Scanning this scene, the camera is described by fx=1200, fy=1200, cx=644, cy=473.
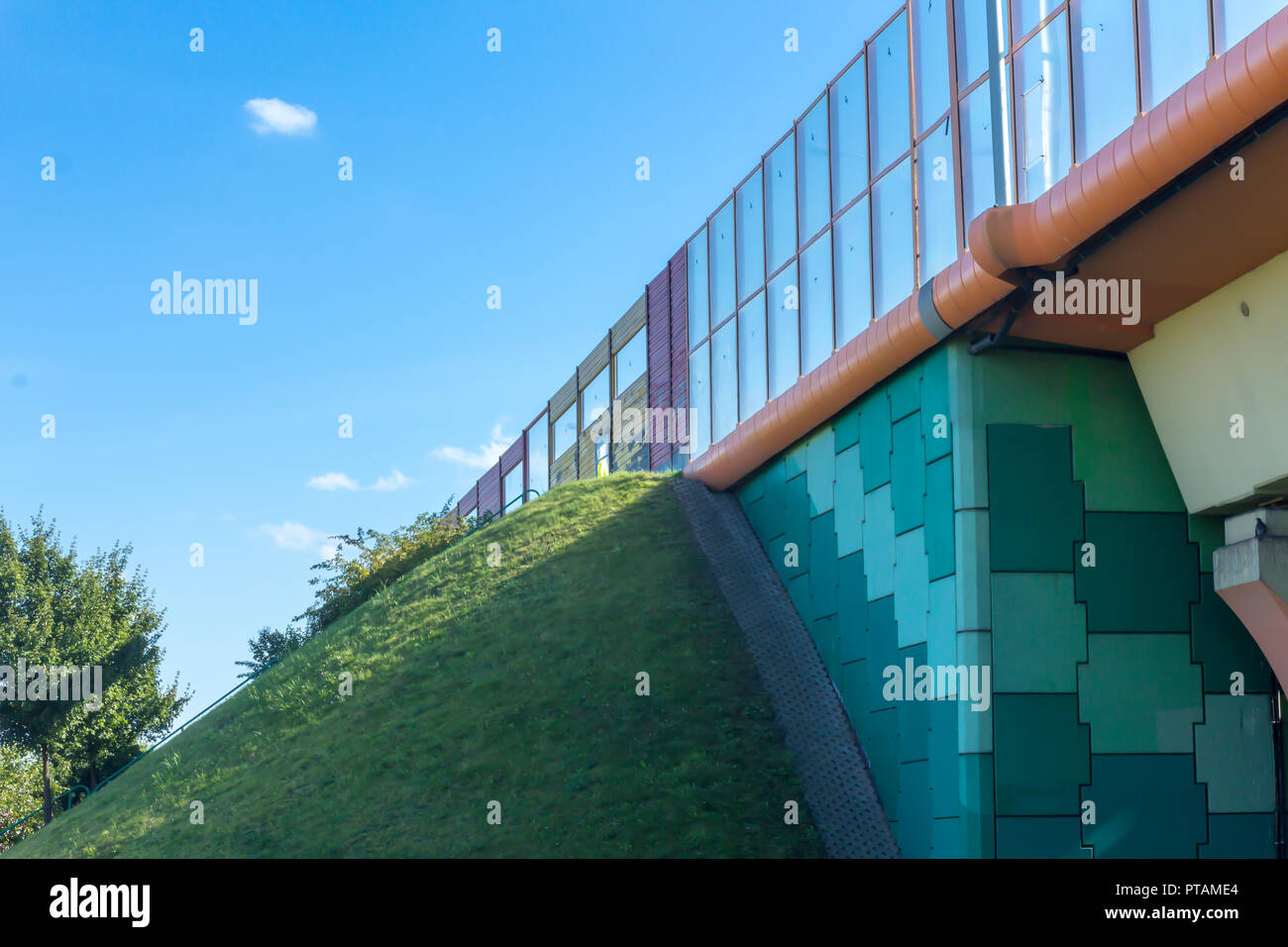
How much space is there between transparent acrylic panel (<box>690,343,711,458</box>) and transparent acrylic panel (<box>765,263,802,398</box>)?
139 inches

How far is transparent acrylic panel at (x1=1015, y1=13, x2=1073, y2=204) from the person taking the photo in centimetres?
1380

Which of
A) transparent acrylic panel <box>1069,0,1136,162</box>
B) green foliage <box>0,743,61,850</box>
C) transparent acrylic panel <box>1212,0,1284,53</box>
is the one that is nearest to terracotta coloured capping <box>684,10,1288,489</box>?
transparent acrylic panel <box>1212,0,1284,53</box>

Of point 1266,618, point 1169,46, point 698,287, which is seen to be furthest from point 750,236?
point 1266,618

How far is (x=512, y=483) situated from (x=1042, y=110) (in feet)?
108

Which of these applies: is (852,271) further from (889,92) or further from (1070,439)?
(1070,439)

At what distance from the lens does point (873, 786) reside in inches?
669

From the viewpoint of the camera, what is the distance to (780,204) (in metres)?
22.3

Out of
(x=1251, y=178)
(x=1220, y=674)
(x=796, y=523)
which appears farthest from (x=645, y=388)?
(x=1251, y=178)

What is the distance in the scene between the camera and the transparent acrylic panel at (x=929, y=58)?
16.5 metres

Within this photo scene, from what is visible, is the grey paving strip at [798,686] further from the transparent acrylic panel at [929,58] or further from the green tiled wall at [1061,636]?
the transparent acrylic panel at [929,58]

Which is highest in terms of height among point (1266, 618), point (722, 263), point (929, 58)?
point (929, 58)

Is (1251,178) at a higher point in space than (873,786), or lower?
higher
